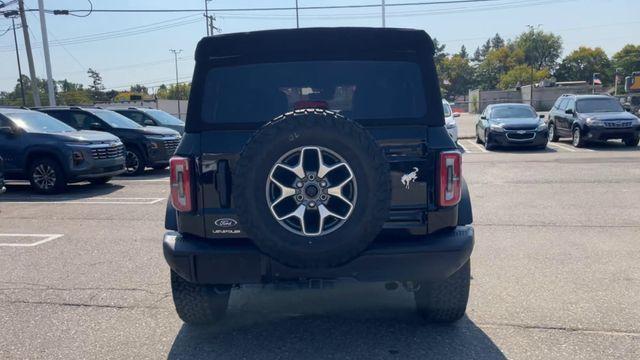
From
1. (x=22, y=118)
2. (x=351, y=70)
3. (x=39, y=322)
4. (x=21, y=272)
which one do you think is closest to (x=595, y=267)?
(x=351, y=70)

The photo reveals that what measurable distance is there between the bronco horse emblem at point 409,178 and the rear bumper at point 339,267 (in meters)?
0.36

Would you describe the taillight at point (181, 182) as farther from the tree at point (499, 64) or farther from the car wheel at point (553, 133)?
the tree at point (499, 64)

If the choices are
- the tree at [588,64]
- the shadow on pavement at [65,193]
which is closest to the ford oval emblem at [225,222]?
the shadow on pavement at [65,193]

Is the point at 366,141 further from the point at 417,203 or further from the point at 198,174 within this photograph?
the point at 198,174

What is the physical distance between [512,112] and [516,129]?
155 cm

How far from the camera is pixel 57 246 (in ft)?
21.8

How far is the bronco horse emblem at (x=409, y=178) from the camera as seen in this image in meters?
3.33

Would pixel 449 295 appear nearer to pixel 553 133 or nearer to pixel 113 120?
pixel 113 120

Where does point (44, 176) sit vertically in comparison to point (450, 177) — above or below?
below

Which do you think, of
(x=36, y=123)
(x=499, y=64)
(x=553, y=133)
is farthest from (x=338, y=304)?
(x=499, y=64)

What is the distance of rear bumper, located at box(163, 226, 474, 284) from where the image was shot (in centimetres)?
322

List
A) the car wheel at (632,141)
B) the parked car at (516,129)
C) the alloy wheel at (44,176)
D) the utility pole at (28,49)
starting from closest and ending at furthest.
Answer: the alloy wheel at (44,176) → the car wheel at (632,141) → the parked car at (516,129) → the utility pole at (28,49)

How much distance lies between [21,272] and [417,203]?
4.41 metres

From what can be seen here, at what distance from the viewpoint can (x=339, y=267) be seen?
3193 millimetres
